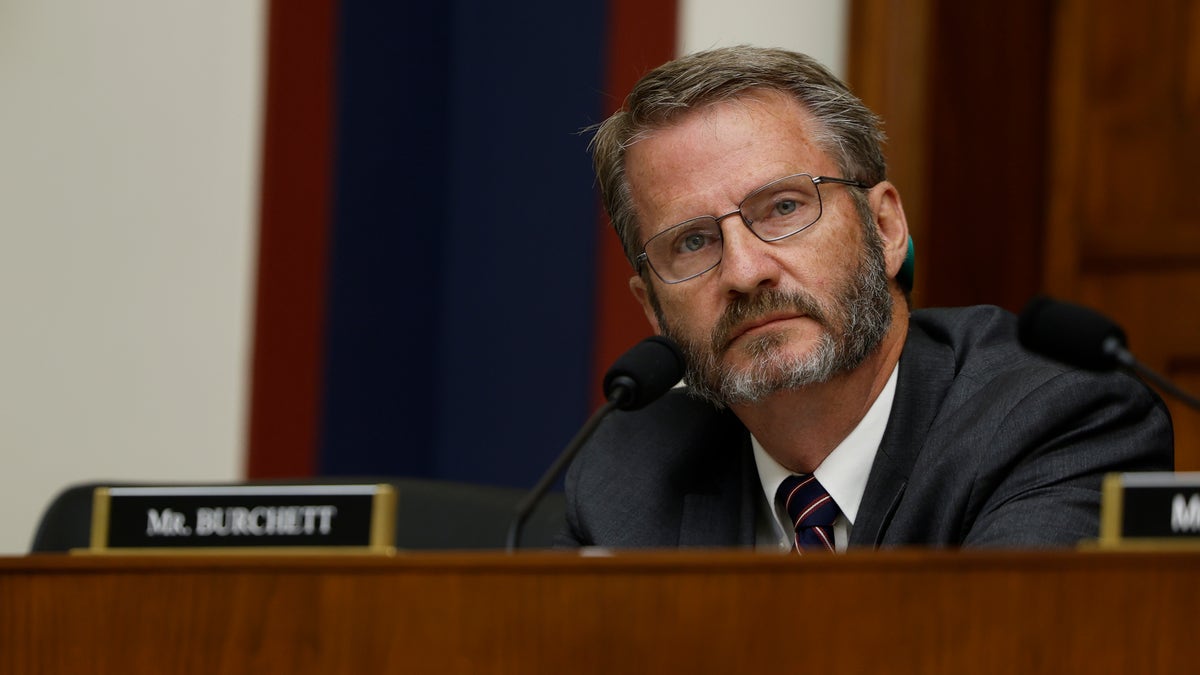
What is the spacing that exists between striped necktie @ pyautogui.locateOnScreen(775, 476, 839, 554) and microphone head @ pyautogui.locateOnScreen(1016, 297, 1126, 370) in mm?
576

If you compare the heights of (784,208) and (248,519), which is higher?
(784,208)

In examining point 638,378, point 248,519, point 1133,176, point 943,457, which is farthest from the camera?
point 1133,176

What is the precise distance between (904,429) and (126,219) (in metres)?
2.16

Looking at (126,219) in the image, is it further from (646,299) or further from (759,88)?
(759,88)

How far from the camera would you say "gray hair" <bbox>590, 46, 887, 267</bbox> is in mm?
1913

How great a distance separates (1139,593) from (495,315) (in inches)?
112

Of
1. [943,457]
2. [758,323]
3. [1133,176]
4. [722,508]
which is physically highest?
[1133,176]

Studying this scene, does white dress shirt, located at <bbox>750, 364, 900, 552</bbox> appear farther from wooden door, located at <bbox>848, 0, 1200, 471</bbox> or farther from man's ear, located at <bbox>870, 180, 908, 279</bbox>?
wooden door, located at <bbox>848, 0, 1200, 471</bbox>

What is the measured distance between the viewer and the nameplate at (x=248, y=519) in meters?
1.11

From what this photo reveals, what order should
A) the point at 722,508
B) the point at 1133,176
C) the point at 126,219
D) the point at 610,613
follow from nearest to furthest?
the point at 610,613
the point at 722,508
the point at 1133,176
the point at 126,219

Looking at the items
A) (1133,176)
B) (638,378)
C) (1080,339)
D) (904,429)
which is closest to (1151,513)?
(1080,339)

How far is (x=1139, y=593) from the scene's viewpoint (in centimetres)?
95

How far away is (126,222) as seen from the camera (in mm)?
3350

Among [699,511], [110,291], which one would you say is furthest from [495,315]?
[699,511]
